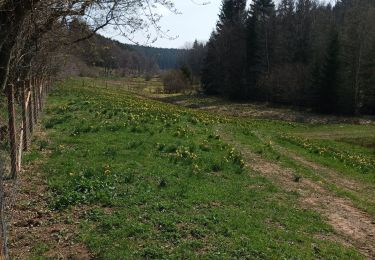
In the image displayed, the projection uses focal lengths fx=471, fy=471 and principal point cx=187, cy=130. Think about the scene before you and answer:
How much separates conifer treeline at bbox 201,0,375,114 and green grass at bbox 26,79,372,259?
131 feet

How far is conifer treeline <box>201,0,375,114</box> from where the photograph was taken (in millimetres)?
51531

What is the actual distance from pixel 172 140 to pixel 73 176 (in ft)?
18.6

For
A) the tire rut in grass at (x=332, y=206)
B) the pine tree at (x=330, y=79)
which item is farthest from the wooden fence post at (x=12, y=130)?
the pine tree at (x=330, y=79)

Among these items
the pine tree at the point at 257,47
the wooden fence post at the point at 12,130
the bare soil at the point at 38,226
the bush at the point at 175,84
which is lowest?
the bush at the point at 175,84

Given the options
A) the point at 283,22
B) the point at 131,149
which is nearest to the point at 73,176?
the point at 131,149

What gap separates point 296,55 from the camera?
67000 mm

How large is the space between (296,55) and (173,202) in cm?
6147

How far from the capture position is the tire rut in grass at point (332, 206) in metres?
8.46

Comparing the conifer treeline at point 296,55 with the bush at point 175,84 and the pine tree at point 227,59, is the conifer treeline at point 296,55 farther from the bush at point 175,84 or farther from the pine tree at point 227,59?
the bush at point 175,84

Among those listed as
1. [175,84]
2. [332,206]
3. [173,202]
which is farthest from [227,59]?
[173,202]

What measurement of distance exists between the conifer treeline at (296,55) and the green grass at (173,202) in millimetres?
39853

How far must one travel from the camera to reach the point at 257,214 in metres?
8.70

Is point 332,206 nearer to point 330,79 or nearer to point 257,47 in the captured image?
point 330,79

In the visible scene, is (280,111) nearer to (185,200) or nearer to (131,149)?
(131,149)
